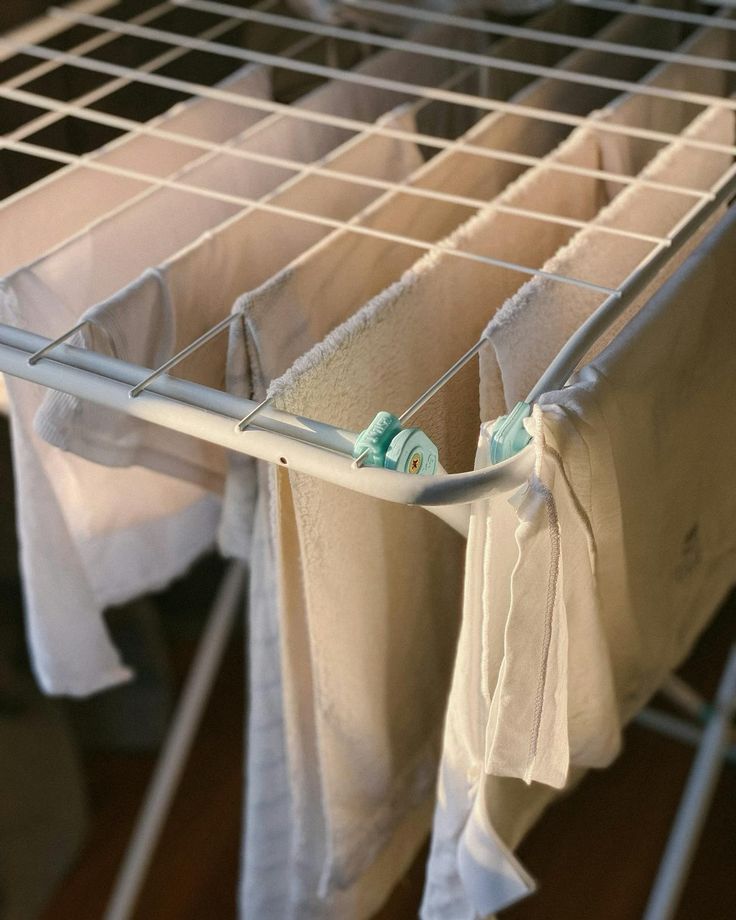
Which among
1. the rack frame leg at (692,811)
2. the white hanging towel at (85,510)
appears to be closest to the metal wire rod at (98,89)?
the white hanging towel at (85,510)

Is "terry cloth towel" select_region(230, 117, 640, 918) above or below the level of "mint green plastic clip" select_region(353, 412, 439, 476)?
below

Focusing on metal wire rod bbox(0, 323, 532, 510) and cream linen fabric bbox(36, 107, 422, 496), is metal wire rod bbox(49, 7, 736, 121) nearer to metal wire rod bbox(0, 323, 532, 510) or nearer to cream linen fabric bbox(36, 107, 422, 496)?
cream linen fabric bbox(36, 107, 422, 496)

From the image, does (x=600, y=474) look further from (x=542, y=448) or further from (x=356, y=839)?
(x=356, y=839)

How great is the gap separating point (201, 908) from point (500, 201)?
1.20m

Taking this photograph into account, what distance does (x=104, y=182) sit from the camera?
0.80 m

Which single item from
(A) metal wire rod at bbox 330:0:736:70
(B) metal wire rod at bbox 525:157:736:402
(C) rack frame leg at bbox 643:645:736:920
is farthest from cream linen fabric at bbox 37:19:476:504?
(C) rack frame leg at bbox 643:645:736:920

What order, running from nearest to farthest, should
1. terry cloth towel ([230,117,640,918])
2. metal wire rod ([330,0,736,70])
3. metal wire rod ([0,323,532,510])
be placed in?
metal wire rod ([0,323,532,510]) < terry cloth towel ([230,117,640,918]) < metal wire rod ([330,0,736,70])

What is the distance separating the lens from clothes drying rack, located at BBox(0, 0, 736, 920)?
539 mm

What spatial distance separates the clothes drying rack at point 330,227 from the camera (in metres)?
0.54

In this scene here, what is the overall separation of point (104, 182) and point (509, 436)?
0.42m

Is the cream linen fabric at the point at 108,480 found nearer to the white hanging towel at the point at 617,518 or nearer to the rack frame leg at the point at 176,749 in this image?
the white hanging towel at the point at 617,518

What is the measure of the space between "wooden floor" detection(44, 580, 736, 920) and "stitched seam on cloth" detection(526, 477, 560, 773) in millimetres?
1035

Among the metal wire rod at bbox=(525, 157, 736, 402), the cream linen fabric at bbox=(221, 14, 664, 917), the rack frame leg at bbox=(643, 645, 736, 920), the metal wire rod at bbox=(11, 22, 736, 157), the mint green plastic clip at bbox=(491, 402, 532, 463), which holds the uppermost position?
the metal wire rod at bbox=(11, 22, 736, 157)

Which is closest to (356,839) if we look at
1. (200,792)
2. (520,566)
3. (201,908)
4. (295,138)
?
(520,566)
